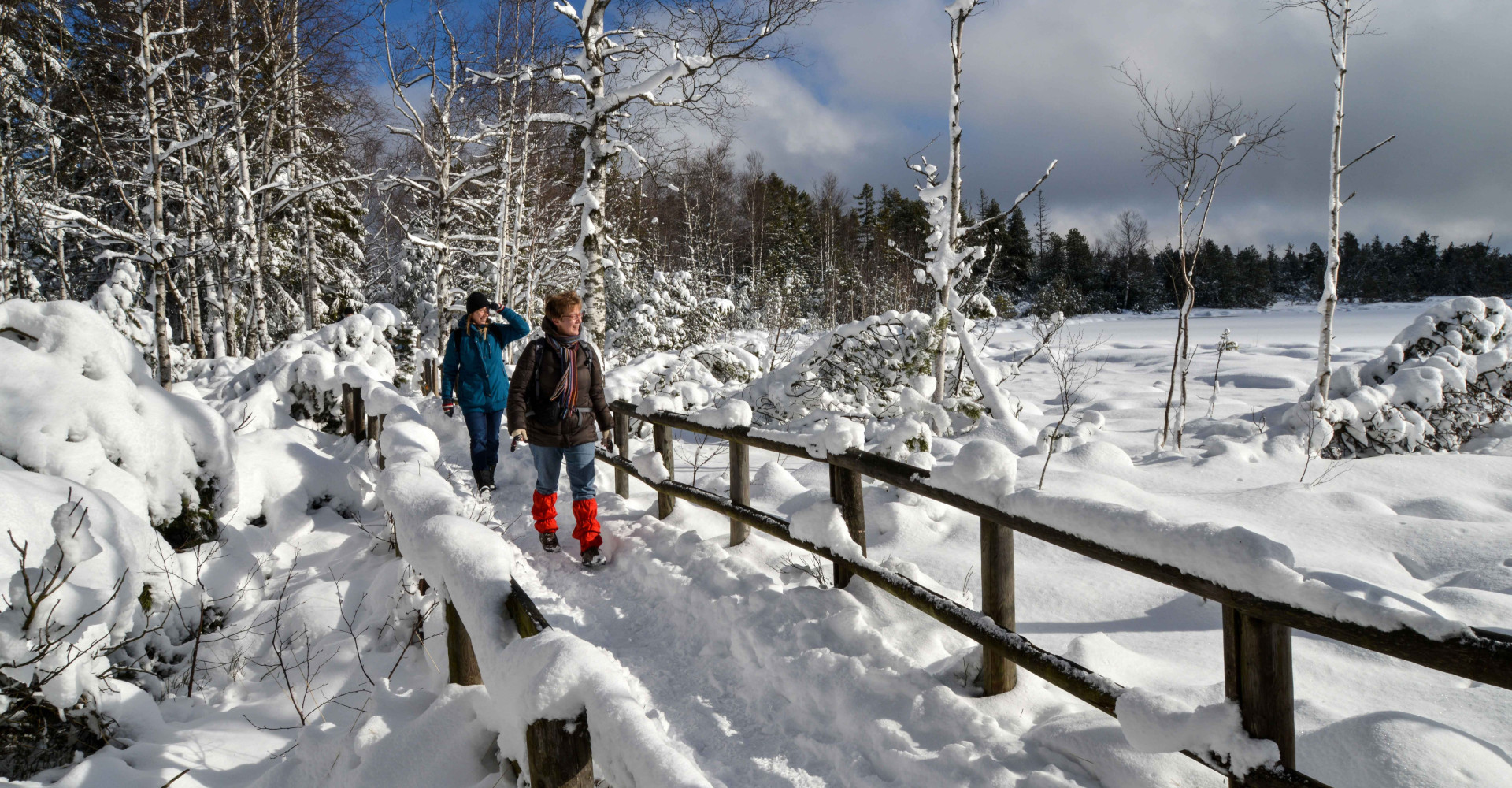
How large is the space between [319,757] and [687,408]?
685 centimetres

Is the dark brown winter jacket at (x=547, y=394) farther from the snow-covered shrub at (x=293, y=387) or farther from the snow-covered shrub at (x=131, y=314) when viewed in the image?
the snow-covered shrub at (x=131, y=314)

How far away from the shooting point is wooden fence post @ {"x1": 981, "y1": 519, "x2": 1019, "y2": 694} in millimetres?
2834

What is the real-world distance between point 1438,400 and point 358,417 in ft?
47.4

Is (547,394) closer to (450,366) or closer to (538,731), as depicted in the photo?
(450,366)

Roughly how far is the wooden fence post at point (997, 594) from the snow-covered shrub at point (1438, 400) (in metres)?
8.69

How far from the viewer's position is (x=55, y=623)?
8.61ft

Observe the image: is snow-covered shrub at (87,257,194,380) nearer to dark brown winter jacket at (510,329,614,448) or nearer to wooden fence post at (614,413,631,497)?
wooden fence post at (614,413,631,497)

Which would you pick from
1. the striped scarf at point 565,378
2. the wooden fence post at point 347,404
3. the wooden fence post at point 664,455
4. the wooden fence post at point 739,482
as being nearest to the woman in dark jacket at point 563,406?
the striped scarf at point 565,378

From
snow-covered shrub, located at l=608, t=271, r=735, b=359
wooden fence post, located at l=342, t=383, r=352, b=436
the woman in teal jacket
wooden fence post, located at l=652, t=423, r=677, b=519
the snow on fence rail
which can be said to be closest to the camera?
the snow on fence rail

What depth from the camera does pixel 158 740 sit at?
2.87 m

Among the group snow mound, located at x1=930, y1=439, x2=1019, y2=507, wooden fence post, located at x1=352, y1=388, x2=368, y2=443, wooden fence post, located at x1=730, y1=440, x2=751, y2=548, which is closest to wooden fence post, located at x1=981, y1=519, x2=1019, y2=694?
snow mound, located at x1=930, y1=439, x2=1019, y2=507

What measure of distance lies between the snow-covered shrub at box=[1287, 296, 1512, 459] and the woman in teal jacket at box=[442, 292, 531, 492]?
1020 cm

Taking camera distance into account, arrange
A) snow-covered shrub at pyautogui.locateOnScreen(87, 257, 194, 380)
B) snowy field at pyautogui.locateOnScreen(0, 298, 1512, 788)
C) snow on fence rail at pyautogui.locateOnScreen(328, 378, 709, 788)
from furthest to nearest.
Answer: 1. snow-covered shrub at pyautogui.locateOnScreen(87, 257, 194, 380)
2. snowy field at pyautogui.locateOnScreen(0, 298, 1512, 788)
3. snow on fence rail at pyautogui.locateOnScreen(328, 378, 709, 788)

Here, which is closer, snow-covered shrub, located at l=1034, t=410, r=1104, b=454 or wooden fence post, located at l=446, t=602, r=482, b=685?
wooden fence post, located at l=446, t=602, r=482, b=685
